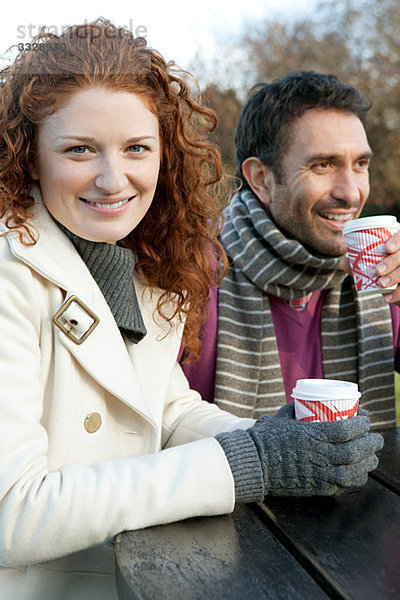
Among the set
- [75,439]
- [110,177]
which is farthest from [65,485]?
[110,177]

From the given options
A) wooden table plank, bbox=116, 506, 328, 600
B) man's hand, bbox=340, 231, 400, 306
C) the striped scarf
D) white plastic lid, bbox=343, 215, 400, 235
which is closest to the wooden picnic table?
wooden table plank, bbox=116, 506, 328, 600

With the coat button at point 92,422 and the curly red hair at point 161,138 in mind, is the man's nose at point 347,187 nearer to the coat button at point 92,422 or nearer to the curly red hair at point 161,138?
the curly red hair at point 161,138

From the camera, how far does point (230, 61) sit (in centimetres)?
1156

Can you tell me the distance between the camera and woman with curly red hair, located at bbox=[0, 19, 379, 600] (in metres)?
1.24

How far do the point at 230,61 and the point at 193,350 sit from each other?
34.6 feet

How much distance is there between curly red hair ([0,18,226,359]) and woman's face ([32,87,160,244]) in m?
0.04

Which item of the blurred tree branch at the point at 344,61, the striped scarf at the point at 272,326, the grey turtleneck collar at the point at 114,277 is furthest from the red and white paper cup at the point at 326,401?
the blurred tree branch at the point at 344,61

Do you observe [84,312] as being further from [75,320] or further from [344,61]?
[344,61]

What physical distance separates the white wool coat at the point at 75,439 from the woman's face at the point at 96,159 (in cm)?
8

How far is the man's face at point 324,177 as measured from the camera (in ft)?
8.34

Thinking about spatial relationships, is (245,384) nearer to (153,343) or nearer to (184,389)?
(184,389)

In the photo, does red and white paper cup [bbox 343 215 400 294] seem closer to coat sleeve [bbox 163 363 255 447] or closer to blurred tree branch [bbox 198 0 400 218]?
coat sleeve [bbox 163 363 255 447]

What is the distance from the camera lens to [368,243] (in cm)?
190

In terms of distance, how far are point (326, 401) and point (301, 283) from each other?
1.17 metres
